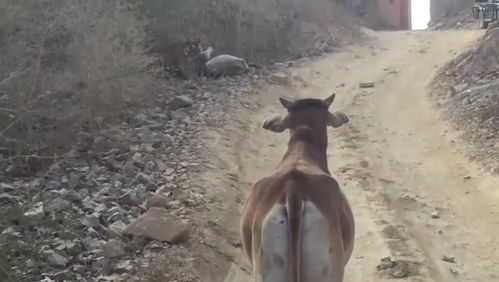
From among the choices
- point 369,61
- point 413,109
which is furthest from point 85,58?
point 369,61

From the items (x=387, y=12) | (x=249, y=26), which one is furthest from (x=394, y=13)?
(x=249, y=26)

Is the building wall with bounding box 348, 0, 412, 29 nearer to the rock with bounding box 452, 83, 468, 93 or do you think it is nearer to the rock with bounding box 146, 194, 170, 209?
the rock with bounding box 452, 83, 468, 93

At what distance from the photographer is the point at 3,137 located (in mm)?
10188

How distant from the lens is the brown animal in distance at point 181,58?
1842 centimetres

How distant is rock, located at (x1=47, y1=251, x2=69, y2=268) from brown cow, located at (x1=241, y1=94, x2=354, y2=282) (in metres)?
2.51

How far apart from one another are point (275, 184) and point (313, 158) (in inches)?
54.1

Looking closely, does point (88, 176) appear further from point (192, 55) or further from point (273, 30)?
point (273, 30)

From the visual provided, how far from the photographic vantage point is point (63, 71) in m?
12.6

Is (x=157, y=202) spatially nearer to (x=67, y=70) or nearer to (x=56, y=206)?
(x=56, y=206)

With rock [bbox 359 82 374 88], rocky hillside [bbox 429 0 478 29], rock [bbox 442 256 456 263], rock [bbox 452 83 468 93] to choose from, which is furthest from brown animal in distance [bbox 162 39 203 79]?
rocky hillside [bbox 429 0 478 29]

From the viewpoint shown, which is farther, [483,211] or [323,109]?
[483,211]

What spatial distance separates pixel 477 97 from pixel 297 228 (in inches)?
424

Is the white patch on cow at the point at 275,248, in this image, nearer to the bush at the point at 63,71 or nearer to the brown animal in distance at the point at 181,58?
the bush at the point at 63,71

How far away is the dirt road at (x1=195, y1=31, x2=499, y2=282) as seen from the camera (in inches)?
337
